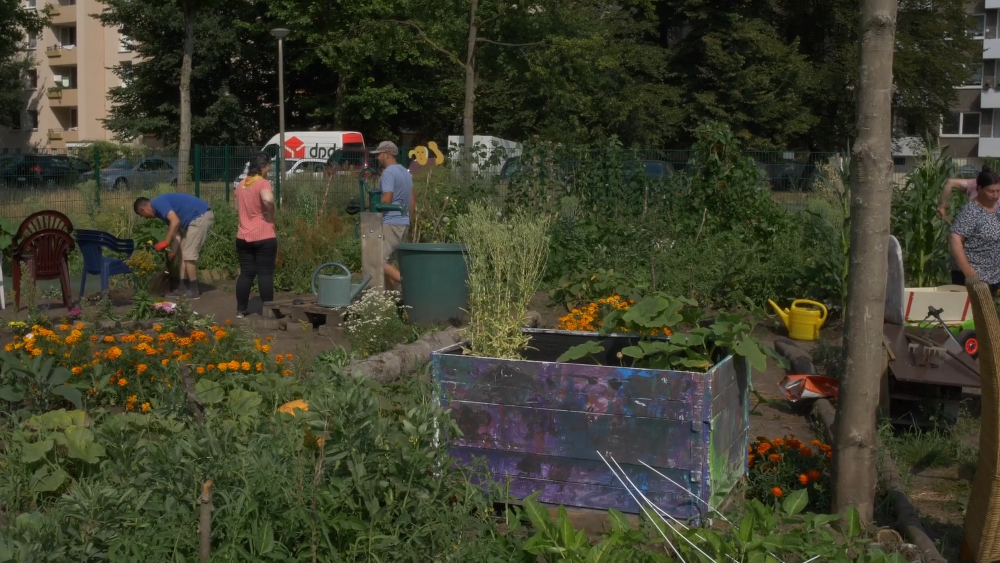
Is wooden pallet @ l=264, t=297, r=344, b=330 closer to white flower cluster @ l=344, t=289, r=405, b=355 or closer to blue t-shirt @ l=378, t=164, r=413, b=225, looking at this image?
white flower cluster @ l=344, t=289, r=405, b=355

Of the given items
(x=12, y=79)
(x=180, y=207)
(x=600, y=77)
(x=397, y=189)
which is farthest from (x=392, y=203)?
(x=12, y=79)

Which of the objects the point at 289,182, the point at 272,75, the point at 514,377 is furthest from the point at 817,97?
the point at 514,377

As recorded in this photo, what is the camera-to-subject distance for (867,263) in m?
3.87

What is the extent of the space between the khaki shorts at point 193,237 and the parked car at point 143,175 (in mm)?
5358

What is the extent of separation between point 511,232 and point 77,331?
278 centimetres

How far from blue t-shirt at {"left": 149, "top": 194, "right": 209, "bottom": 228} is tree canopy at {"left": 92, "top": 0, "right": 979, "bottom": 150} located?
2015cm

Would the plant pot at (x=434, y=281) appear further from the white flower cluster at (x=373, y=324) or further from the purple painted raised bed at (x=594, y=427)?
the purple painted raised bed at (x=594, y=427)

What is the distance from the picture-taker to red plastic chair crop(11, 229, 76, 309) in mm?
9281

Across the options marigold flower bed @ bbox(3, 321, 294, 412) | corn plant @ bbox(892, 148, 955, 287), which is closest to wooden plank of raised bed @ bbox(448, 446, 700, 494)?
marigold flower bed @ bbox(3, 321, 294, 412)

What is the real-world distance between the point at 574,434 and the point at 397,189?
221 inches

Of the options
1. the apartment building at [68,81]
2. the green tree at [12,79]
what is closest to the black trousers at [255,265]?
the green tree at [12,79]

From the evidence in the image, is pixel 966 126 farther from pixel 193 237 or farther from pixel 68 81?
pixel 193 237

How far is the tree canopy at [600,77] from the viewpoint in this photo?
116 feet

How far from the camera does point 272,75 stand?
43.3 m
